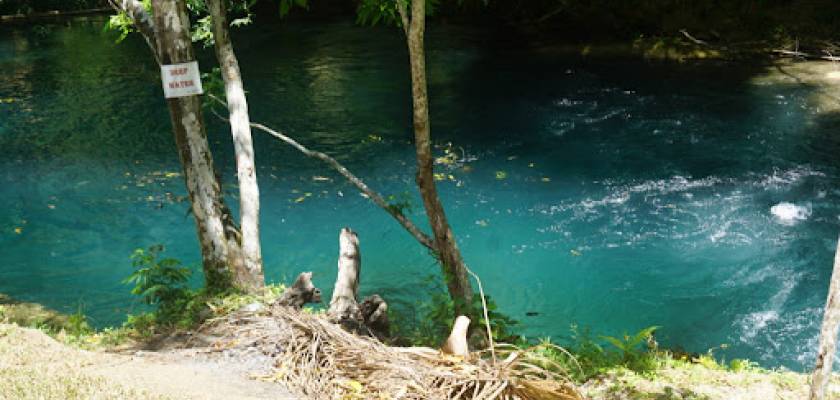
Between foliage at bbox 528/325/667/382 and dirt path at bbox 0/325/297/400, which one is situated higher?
dirt path at bbox 0/325/297/400

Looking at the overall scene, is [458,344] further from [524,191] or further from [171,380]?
A: [524,191]

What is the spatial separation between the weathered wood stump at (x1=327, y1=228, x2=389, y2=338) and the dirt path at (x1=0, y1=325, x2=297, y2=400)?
1.36 meters

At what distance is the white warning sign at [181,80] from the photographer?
222 inches

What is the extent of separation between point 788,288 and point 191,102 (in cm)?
704

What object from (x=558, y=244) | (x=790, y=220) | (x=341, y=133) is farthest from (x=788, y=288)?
(x=341, y=133)

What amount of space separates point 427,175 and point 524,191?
5423 mm

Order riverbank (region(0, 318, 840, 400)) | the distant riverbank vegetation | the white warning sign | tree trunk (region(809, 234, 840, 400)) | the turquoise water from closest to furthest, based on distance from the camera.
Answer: tree trunk (region(809, 234, 840, 400))
riverbank (region(0, 318, 840, 400))
the white warning sign
the turquoise water
the distant riverbank vegetation

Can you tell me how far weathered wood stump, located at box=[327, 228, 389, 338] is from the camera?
534 centimetres

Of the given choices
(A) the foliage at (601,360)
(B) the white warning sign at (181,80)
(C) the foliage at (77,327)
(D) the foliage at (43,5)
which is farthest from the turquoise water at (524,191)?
(D) the foliage at (43,5)

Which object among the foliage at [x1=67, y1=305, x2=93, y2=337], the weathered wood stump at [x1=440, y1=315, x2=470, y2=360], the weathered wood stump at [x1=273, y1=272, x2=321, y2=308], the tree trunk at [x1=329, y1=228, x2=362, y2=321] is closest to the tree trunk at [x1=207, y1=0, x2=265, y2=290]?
the tree trunk at [x1=329, y1=228, x2=362, y2=321]

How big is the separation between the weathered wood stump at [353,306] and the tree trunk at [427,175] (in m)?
0.84

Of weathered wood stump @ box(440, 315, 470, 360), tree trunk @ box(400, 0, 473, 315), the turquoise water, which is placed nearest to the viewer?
weathered wood stump @ box(440, 315, 470, 360)

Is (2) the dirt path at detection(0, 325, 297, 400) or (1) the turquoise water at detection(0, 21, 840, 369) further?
(1) the turquoise water at detection(0, 21, 840, 369)

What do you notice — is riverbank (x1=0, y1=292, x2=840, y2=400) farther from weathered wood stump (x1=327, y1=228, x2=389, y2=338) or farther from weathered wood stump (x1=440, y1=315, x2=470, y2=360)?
weathered wood stump (x1=327, y1=228, x2=389, y2=338)
